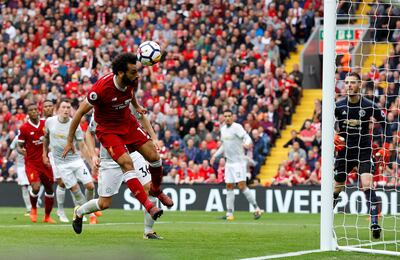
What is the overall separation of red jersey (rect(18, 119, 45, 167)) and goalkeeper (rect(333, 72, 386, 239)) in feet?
23.4

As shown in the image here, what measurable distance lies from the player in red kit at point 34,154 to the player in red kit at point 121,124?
638 centimetres

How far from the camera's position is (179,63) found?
102 ft

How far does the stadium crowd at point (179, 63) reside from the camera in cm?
2802

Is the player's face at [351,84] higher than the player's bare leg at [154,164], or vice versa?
the player's face at [351,84]

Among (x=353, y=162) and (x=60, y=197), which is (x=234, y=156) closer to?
(x=60, y=197)

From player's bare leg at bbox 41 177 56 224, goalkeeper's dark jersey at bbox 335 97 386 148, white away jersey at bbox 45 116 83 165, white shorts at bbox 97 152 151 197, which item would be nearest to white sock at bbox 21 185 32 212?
player's bare leg at bbox 41 177 56 224

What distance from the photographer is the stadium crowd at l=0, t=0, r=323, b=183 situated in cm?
2802

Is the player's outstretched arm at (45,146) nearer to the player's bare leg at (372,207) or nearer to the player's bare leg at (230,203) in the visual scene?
the player's bare leg at (230,203)

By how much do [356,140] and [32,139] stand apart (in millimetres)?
7613

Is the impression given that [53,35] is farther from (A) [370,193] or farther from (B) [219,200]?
(A) [370,193]

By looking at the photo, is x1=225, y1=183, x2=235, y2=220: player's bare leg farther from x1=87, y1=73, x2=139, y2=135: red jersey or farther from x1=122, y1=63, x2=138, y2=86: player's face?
x1=122, y1=63, x2=138, y2=86: player's face

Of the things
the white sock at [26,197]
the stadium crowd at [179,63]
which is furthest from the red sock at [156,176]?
the stadium crowd at [179,63]

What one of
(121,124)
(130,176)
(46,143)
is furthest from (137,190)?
(46,143)

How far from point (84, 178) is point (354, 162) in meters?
5.67
